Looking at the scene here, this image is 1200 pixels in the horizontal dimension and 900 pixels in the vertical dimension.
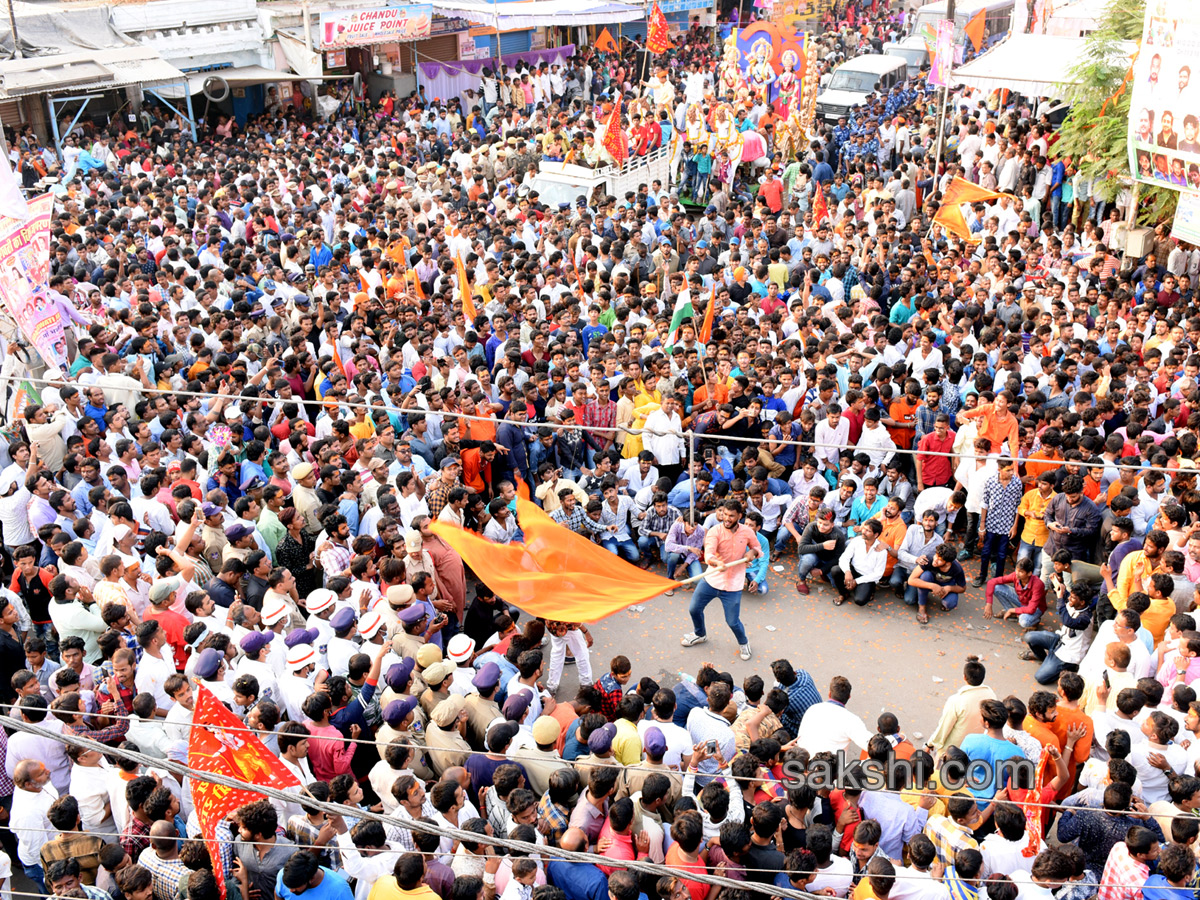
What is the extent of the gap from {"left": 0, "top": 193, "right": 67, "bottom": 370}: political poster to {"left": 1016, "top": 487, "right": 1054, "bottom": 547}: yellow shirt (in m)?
8.17

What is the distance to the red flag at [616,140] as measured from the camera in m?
17.5

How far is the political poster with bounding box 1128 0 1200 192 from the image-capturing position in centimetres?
1052

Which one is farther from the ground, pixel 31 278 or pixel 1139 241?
pixel 31 278

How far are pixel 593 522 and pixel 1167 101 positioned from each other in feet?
23.4

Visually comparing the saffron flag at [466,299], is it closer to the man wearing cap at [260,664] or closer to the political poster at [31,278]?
the political poster at [31,278]

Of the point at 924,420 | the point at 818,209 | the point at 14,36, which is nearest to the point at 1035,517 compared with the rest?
the point at 924,420

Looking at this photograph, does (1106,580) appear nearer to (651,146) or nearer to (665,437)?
(665,437)

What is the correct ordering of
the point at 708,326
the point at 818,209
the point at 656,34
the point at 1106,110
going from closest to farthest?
the point at 708,326
the point at 1106,110
the point at 818,209
the point at 656,34

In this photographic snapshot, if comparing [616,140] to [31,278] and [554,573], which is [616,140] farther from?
[554,573]

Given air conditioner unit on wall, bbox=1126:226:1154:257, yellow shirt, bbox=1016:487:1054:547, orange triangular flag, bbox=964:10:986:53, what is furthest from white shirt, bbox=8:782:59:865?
orange triangular flag, bbox=964:10:986:53

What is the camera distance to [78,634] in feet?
22.9

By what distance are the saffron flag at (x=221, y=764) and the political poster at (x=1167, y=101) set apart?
33.1 ft

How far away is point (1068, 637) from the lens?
7836 mm

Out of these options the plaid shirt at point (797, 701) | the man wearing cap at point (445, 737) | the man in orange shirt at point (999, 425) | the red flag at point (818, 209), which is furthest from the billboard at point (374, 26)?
the plaid shirt at point (797, 701)
